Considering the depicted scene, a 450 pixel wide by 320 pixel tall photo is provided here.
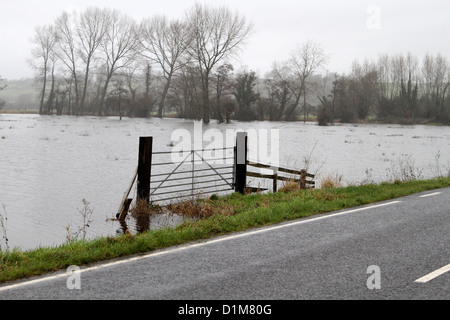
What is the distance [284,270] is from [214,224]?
2892 mm

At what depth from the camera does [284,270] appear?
6211 millimetres

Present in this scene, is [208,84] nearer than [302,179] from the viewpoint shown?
No

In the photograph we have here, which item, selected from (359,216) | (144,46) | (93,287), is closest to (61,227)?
(93,287)

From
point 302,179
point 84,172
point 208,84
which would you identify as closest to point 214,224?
point 302,179

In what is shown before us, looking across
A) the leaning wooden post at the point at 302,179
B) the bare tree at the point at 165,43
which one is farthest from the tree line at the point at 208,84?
the leaning wooden post at the point at 302,179

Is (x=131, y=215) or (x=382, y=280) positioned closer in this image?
(x=382, y=280)

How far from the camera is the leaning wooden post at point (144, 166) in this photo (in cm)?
1230

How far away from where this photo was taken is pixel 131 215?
12273 millimetres

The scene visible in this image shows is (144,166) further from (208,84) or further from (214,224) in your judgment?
(208,84)

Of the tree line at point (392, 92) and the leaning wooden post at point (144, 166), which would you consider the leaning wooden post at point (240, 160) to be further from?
the tree line at point (392, 92)

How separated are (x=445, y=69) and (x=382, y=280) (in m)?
99.1

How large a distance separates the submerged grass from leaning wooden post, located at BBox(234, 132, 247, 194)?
76 centimetres

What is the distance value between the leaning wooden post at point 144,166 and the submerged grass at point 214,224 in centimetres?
143
